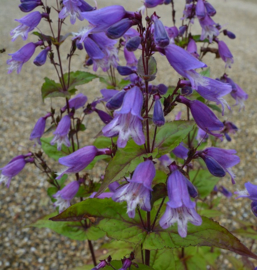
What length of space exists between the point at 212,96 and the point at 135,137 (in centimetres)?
39

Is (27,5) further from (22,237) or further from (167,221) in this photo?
(22,237)

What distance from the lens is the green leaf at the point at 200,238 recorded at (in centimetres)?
131

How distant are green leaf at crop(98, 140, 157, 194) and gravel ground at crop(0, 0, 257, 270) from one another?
1.11 metres

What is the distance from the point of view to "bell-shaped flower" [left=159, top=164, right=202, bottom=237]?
49.3 inches

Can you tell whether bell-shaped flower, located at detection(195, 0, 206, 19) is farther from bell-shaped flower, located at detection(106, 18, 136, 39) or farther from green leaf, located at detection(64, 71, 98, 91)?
bell-shaped flower, located at detection(106, 18, 136, 39)

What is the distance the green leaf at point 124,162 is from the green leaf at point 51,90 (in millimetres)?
710

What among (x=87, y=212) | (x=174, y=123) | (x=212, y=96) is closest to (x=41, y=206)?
(x=87, y=212)

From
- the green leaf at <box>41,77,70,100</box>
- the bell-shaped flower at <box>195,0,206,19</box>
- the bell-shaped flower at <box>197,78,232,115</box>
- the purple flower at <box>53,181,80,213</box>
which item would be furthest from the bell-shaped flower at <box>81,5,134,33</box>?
the purple flower at <box>53,181,80,213</box>

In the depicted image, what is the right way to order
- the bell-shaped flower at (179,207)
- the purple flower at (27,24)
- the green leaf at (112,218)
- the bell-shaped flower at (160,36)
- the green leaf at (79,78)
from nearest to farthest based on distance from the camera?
1. the bell-shaped flower at (160,36)
2. the bell-shaped flower at (179,207)
3. the green leaf at (112,218)
4. the purple flower at (27,24)
5. the green leaf at (79,78)

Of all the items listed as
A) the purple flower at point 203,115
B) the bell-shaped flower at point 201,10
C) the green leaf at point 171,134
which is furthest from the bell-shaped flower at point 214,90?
the bell-shaped flower at point 201,10

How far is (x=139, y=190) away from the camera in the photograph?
1301 millimetres

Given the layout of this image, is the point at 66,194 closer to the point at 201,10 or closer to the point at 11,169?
the point at 11,169

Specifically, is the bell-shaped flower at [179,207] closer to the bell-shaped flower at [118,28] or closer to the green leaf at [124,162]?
the green leaf at [124,162]

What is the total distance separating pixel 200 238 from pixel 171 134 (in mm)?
519
